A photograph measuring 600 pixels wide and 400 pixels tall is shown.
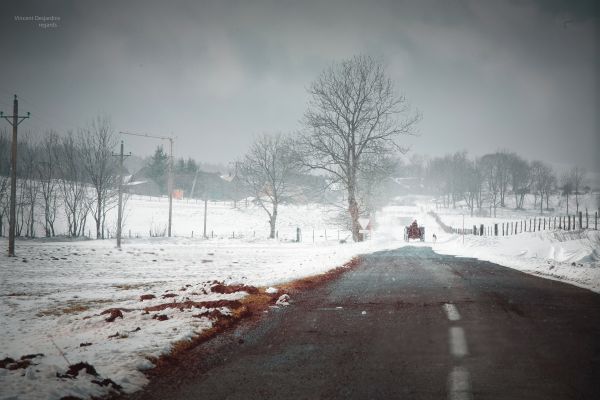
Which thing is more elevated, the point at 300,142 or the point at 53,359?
the point at 300,142

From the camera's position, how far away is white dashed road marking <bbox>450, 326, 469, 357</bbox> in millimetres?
4137

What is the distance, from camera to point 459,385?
10.7ft

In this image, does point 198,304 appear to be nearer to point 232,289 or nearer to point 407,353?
point 232,289

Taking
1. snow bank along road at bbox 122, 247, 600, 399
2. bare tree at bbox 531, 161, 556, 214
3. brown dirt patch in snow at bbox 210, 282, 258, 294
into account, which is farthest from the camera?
bare tree at bbox 531, 161, 556, 214

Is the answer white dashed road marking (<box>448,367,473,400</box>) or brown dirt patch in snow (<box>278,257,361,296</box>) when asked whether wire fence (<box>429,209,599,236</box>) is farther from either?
white dashed road marking (<box>448,367,473,400</box>)

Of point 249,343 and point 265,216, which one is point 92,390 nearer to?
point 249,343

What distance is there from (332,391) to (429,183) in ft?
521

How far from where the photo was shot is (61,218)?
5288 centimetres

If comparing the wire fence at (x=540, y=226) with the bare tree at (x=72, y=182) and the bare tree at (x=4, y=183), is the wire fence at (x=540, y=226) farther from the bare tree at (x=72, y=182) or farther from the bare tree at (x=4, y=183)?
the bare tree at (x=4, y=183)

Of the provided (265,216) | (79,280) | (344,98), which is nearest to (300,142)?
(344,98)

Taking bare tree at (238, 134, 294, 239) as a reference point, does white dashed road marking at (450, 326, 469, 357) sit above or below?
below

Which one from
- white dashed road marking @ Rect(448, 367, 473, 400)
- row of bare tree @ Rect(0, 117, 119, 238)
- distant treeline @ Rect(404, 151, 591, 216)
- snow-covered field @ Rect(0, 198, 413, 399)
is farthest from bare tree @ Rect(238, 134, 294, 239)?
distant treeline @ Rect(404, 151, 591, 216)

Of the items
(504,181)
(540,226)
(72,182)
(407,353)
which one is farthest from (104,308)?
(504,181)

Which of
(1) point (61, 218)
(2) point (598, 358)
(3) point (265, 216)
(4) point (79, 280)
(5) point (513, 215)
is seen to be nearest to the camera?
(2) point (598, 358)
